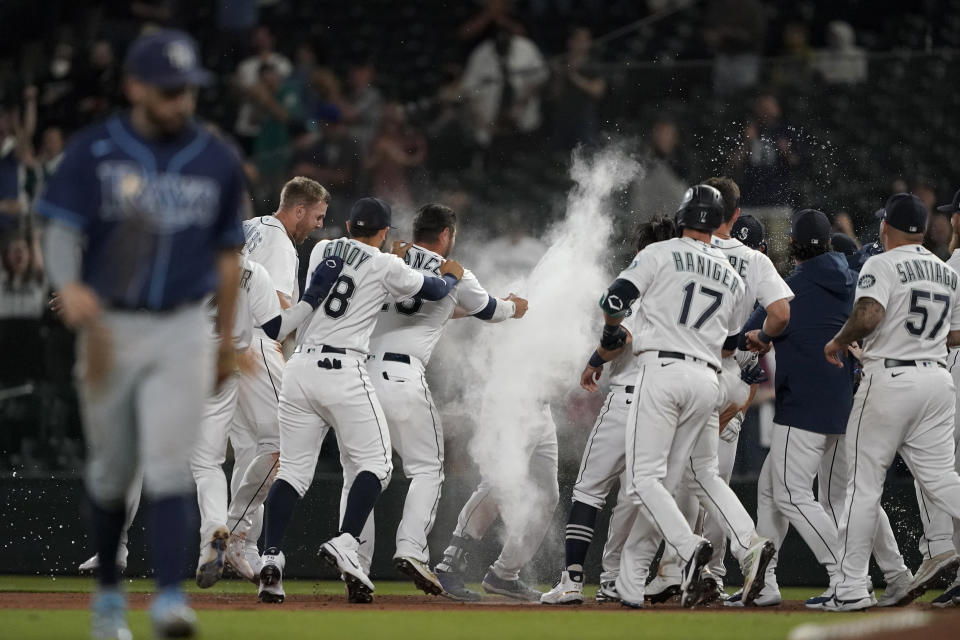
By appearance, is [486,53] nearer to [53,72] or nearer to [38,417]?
[53,72]

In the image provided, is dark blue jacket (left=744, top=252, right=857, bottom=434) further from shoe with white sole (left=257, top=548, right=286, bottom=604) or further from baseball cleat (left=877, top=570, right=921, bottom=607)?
shoe with white sole (left=257, top=548, right=286, bottom=604)

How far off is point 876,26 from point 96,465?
10911 millimetres

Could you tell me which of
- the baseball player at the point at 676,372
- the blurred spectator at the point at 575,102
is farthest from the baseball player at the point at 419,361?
the blurred spectator at the point at 575,102

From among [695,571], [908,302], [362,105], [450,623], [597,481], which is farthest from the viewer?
[362,105]

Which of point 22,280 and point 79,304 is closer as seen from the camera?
point 79,304

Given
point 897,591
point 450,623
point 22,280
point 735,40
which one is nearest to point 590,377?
point 897,591

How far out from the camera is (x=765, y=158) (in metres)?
10.3

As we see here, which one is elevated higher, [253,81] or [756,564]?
[253,81]

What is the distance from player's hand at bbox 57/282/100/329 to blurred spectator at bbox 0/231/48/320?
646cm

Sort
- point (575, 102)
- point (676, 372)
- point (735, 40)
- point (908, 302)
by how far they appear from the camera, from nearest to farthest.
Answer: point (676, 372)
point (908, 302)
point (575, 102)
point (735, 40)

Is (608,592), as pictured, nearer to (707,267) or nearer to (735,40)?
(707,267)

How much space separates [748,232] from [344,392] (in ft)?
9.19

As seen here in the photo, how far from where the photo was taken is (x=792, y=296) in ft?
24.4

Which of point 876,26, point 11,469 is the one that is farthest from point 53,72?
point 876,26
